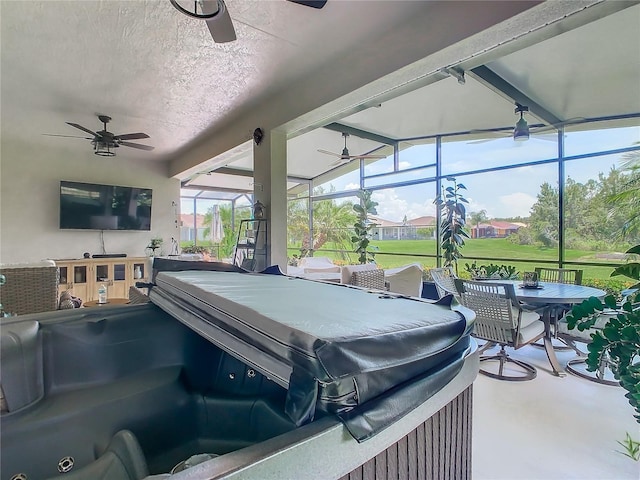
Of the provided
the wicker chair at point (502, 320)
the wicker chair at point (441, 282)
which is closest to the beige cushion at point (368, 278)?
the wicker chair at point (441, 282)

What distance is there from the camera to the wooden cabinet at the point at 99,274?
5348 mm

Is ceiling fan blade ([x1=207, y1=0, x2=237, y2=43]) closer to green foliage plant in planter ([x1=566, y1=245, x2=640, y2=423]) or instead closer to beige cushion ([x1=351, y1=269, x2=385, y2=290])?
green foliage plant in planter ([x1=566, y1=245, x2=640, y2=423])

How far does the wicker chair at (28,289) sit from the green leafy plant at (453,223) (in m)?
5.33

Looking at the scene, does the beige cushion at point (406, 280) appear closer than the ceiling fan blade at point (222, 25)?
No

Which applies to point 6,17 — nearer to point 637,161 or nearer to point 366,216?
point 366,216

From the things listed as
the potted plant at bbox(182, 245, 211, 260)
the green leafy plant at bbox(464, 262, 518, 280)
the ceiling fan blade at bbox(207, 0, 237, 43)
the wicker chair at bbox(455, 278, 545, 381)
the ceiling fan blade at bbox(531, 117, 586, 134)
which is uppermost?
the ceiling fan blade at bbox(531, 117, 586, 134)

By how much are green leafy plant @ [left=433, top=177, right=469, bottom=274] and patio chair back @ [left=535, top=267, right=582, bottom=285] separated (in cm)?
132

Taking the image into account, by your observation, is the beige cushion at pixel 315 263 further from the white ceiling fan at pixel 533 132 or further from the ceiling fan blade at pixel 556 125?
the ceiling fan blade at pixel 556 125

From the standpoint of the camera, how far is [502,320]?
2928 mm

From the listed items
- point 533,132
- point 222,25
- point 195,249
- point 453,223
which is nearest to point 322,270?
point 453,223

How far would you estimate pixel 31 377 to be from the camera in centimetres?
135

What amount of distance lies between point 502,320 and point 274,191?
2.59 meters

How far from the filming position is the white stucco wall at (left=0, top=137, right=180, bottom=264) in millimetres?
5227

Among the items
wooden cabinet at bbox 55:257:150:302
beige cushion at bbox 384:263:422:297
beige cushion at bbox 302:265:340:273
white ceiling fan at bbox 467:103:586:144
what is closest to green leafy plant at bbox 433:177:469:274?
white ceiling fan at bbox 467:103:586:144
